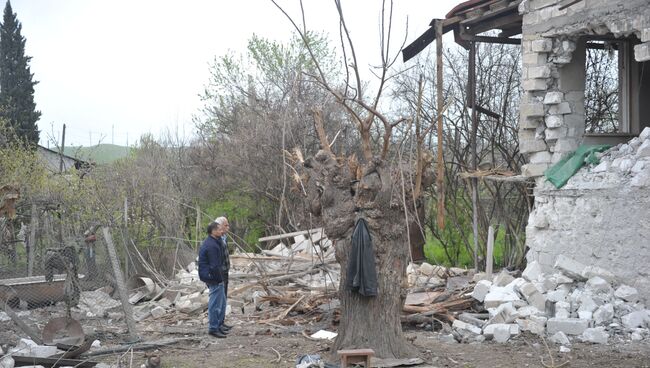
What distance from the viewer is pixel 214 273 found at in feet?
36.3

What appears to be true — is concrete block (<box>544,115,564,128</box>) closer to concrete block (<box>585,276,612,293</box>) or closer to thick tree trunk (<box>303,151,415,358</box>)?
concrete block (<box>585,276,612,293</box>)

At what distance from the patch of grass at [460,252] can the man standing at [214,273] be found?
9112 mm

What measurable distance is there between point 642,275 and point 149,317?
8.24 meters

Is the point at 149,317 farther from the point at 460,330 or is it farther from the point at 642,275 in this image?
the point at 642,275

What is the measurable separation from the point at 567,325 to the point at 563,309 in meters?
0.40

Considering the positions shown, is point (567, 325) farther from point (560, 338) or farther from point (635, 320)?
point (635, 320)

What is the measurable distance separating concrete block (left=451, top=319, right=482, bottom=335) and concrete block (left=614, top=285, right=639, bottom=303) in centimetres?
207

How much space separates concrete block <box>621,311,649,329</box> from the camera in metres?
10.3

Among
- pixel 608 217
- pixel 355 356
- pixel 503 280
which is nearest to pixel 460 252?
pixel 503 280

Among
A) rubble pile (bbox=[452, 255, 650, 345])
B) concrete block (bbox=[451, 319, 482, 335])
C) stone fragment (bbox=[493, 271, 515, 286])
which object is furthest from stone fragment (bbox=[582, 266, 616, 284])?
concrete block (bbox=[451, 319, 482, 335])

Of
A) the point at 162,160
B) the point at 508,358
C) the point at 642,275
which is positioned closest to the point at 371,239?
the point at 508,358

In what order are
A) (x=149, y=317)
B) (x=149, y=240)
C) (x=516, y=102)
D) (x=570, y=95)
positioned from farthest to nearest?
(x=516, y=102) → (x=149, y=240) → (x=149, y=317) → (x=570, y=95)

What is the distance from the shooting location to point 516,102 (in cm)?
1920

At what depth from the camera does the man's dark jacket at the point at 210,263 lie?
36.2ft
